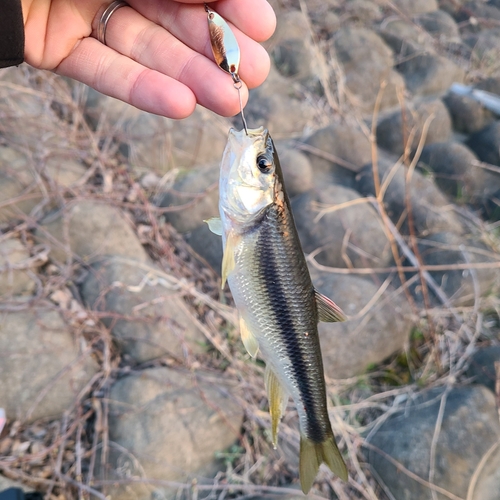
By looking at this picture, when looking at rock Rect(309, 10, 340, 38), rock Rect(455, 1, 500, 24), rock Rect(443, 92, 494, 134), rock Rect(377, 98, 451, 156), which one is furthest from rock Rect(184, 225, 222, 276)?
rock Rect(455, 1, 500, 24)

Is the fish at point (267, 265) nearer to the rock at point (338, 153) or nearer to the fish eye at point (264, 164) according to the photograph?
the fish eye at point (264, 164)

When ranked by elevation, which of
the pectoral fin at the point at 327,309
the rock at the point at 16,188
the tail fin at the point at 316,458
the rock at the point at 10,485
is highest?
the pectoral fin at the point at 327,309

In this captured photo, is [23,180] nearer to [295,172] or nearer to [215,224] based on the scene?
[215,224]

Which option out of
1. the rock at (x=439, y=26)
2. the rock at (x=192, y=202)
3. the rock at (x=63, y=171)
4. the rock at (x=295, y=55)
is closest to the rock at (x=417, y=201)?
the rock at (x=192, y=202)

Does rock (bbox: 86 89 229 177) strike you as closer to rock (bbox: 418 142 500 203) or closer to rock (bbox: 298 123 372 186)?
rock (bbox: 298 123 372 186)

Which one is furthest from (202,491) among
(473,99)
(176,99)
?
(473,99)

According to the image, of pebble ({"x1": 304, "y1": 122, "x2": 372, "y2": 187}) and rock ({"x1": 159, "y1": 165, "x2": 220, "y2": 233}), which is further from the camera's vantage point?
pebble ({"x1": 304, "y1": 122, "x2": 372, "y2": 187})
